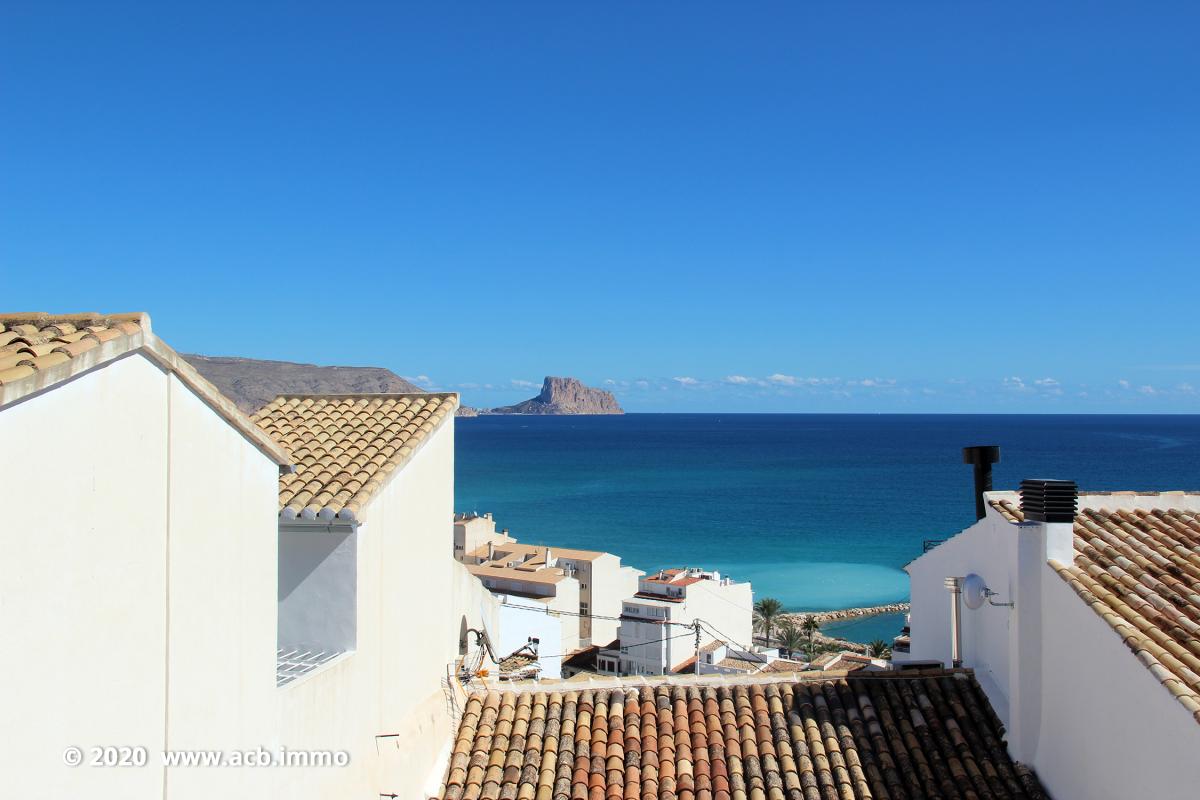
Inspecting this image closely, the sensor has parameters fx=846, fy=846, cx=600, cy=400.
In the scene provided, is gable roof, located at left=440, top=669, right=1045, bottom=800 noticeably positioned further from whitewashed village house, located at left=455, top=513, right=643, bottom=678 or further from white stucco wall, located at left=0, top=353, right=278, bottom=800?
whitewashed village house, located at left=455, top=513, right=643, bottom=678

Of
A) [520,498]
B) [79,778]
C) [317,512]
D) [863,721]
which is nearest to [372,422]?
[317,512]

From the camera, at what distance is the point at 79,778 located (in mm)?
3852

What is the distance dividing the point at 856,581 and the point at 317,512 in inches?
2572

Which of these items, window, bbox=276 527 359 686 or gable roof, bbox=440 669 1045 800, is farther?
gable roof, bbox=440 669 1045 800

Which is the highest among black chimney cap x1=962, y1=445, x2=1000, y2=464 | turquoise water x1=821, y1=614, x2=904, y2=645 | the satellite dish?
black chimney cap x1=962, y1=445, x2=1000, y2=464

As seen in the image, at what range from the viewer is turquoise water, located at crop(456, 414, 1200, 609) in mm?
71750

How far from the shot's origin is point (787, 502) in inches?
4040

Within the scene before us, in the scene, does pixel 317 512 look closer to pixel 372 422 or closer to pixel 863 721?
pixel 372 422

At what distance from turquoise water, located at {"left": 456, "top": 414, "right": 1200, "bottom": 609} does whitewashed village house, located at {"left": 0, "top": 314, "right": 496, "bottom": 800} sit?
55.2 meters

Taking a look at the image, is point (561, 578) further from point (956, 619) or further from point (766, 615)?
point (956, 619)

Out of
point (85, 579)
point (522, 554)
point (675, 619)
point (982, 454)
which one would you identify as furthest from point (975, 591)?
point (522, 554)

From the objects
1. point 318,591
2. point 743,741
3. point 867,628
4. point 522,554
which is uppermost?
point 318,591

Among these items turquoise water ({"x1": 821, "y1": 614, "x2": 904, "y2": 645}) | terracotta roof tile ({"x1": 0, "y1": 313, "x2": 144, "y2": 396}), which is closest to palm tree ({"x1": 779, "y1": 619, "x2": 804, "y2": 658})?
turquoise water ({"x1": 821, "y1": 614, "x2": 904, "y2": 645})
